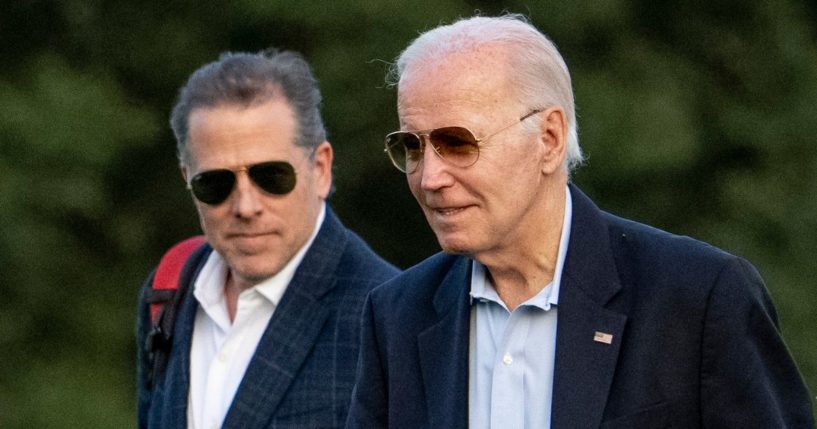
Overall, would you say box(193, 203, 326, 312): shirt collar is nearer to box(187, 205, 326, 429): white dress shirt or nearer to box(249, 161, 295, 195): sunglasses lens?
box(187, 205, 326, 429): white dress shirt

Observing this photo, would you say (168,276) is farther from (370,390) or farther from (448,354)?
(448,354)

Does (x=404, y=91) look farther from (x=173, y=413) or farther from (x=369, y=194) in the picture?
(x=369, y=194)

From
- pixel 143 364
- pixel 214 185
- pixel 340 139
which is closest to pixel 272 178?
pixel 214 185

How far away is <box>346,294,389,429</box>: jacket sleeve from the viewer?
313 cm

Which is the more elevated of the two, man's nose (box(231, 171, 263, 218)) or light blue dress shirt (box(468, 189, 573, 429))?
man's nose (box(231, 171, 263, 218))

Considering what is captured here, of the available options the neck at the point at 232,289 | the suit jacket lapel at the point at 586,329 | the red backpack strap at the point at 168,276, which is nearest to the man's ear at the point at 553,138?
the suit jacket lapel at the point at 586,329

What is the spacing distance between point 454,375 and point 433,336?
134mm

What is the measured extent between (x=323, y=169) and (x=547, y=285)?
1222mm

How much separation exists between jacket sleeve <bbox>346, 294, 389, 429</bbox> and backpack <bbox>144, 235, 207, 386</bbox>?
3.13ft

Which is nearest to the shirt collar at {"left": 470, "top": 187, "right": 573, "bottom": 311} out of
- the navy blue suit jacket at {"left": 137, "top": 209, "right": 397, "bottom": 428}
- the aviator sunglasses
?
the aviator sunglasses

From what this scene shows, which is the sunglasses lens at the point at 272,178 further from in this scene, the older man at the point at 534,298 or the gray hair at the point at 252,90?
the older man at the point at 534,298

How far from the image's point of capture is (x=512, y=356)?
2932 mm

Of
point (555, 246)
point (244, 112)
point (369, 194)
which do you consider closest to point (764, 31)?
point (369, 194)

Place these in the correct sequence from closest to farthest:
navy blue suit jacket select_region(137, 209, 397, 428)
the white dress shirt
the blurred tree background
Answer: navy blue suit jacket select_region(137, 209, 397, 428) < the white dress shirt < the blurred tree background
